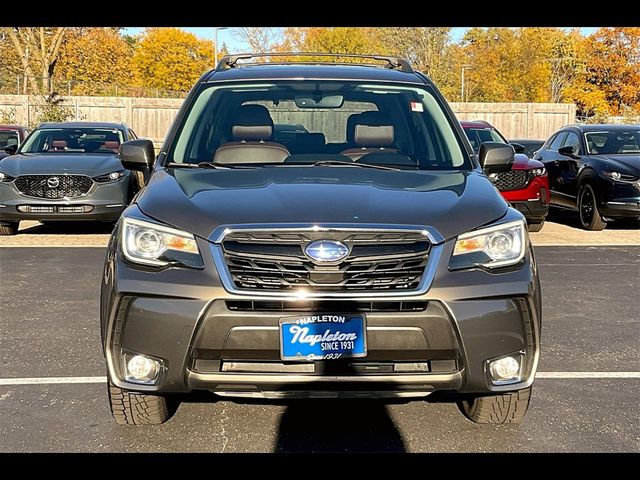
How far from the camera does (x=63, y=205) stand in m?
10.6

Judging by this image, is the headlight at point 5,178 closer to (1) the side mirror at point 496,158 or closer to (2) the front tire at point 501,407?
(1) the side mirror at point 496,158

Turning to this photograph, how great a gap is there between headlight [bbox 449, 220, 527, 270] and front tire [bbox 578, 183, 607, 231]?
9.21 m

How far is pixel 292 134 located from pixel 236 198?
1.34m

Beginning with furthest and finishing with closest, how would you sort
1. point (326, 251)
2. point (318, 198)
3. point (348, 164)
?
point (348, 164) < point (318, 198) < point (326, 251)

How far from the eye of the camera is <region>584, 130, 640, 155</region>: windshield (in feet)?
42.5

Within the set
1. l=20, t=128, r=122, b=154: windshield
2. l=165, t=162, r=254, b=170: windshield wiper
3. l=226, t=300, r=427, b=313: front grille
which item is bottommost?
l=226, t=300, r=427, b=313: front grille

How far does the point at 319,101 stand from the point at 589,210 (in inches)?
334

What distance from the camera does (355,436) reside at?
3.90 meters

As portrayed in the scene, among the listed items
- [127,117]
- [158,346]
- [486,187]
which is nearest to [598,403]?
[486,187]

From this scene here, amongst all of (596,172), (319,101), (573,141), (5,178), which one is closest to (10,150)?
(5,178)

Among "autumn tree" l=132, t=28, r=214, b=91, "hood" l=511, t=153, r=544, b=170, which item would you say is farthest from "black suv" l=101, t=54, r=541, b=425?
"autumn tree" l=132, t=28, r=214, b=91

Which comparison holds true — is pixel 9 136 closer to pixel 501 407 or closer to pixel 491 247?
pixel 501 407

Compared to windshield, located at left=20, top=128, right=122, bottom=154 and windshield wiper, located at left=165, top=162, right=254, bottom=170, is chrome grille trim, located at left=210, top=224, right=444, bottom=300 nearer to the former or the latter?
windshield wiper, located at left=165, top=162, right=254, bottom=170
